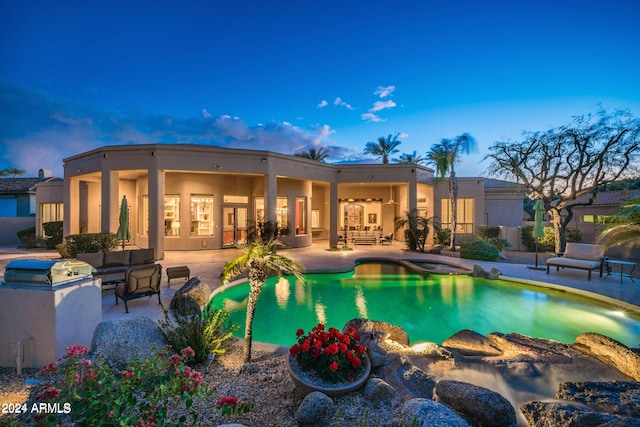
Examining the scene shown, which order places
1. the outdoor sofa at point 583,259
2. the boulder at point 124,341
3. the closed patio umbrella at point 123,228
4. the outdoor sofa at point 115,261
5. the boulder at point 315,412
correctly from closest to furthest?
the boulder at point 315,412 < the boulder at point 124,341 < the outdoor sofa at point 115,261 < the outdoor sofa at point 583,259 < the closed patio umbrella at point 123,228

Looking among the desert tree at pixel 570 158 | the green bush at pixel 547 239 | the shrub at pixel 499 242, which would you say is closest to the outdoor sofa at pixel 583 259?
the shrub at pixel 499 242

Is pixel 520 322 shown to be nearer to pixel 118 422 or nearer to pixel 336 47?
pixel 118 422

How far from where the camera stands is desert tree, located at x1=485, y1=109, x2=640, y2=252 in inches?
509

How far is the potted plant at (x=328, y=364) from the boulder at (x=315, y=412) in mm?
288

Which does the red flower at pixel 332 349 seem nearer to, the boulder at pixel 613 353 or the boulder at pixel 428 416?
the boulder at pixel 428 416

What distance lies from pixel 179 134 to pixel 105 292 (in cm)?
4291

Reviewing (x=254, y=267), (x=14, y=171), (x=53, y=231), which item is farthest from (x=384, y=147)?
(x=14, y=171)

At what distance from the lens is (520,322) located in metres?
6.71

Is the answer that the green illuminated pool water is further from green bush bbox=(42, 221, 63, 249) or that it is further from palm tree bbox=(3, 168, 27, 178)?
palm tree bbox=(3, 168, 27, 178)

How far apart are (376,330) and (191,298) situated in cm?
402

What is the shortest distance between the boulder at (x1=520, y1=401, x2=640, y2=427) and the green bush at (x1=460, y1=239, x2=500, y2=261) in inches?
420

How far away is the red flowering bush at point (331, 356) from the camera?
10.2 ft

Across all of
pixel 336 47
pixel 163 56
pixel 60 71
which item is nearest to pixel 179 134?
pixel 60 71

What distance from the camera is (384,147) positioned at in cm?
2727
